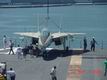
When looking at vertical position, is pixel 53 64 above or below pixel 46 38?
below

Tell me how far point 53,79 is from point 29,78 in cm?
299

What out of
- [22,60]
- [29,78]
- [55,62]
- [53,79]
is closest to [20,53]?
[22,60]

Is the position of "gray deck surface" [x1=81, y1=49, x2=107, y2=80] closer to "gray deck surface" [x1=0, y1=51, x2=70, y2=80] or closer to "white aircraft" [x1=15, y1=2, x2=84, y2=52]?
"gray deck surface" [x1=0, y1=51, x2=70, y2=80]

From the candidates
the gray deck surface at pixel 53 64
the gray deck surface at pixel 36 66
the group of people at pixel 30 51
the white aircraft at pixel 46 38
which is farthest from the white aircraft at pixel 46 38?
the gray deck surface at pixel 36 66

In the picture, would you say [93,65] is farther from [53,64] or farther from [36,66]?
[36,66]

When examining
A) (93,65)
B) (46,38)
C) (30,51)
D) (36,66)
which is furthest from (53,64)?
(46,38)

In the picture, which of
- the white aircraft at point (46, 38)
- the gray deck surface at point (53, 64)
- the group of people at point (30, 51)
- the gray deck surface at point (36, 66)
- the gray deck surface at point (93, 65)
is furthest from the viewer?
the white aircraft at point (46, 38)

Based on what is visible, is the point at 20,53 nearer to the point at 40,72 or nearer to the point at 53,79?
the point at 40,72

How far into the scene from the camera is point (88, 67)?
39.4 m

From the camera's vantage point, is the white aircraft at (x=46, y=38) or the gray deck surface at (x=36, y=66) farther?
the white aircraft at (x=46, y=38)

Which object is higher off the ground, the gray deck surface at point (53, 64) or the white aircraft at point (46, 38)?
the white aircraft at point (46, 38)

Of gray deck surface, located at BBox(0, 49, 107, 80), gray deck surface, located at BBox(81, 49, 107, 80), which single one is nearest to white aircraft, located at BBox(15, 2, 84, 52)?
gray deck surface, located at BBox(0, 49, 107, 80)

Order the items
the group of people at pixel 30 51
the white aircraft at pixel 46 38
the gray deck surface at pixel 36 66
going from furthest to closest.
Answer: the white aircraft at pixel 46 38, the group of people at pixel 30 51, the gray deck surface at pixel 36 66

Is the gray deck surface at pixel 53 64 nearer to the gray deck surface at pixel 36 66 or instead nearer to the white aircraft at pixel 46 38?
the gray deck surface at pixel 36 66
